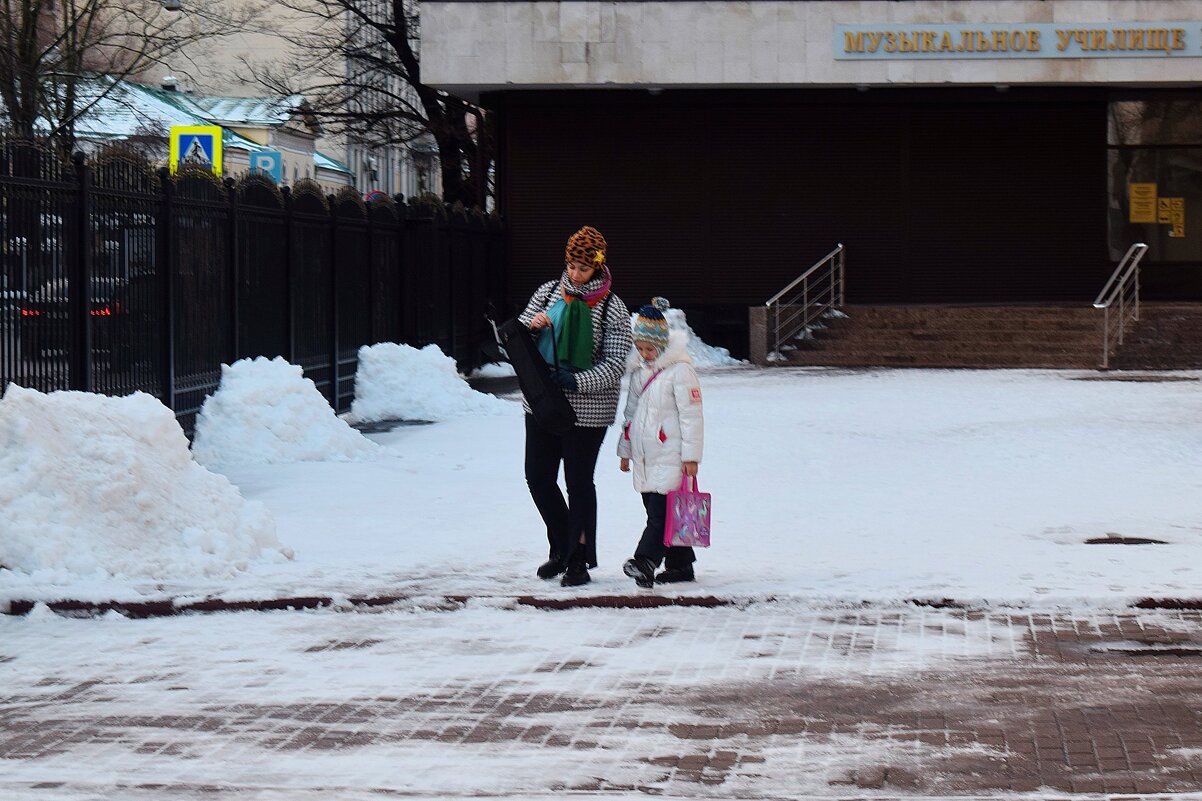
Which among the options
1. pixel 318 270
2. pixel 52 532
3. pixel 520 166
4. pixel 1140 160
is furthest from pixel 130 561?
pixel 1140 160

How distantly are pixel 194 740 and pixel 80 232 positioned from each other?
7.36 m

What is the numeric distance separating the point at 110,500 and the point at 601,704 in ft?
12.3

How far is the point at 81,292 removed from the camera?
12.6 metres

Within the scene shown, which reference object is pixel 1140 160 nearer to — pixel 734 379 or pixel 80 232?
pixel 734 379

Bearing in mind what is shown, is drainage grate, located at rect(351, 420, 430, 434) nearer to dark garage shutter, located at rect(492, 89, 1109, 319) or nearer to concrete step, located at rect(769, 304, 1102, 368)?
concrete step, located at rect(769, 304, 1102, 368)

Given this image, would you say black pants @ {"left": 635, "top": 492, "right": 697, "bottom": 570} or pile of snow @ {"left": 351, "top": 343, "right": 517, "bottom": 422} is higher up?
pile of snow @ {"left": 351, "top": 343, "right": 517, "bottom": 422}

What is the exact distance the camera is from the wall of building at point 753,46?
97.4 feet

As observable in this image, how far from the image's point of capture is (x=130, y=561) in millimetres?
8961

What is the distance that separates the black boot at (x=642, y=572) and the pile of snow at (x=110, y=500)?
2.05m

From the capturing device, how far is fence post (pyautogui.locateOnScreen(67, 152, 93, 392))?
491 inches

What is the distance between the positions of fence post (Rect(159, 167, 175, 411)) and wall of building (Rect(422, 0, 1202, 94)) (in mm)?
15879

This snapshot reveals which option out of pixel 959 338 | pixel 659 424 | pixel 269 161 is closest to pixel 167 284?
pixel 659 424

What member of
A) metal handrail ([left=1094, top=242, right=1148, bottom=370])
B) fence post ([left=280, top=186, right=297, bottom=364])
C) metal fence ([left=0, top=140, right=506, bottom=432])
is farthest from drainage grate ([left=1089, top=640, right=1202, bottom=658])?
metal handrail ([left=1094, top=242, right=1148, bottom=370])

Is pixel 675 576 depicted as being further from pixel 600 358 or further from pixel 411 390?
pixel 411 390
